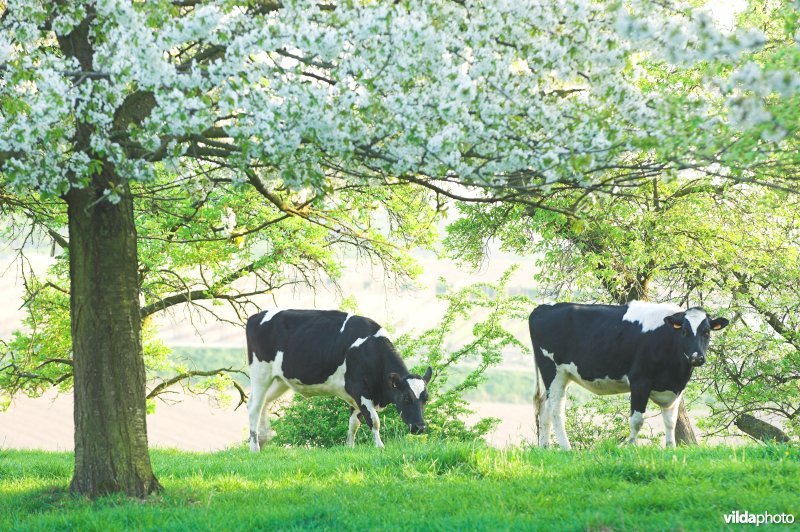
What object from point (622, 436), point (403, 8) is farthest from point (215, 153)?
point (622, 436)

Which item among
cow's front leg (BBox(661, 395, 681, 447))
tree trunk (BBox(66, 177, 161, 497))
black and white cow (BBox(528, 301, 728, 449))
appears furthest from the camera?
cow's front leg (BBox(661, 395, 681, 447))

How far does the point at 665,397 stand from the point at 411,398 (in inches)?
173

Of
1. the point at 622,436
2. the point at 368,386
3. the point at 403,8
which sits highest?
the point at 403,8

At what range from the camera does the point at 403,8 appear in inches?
335

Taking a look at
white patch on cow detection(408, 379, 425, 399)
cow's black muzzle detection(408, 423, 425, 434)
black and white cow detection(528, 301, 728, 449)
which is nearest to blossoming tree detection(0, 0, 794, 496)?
black and white cow detection(528, 301, 728, 449)

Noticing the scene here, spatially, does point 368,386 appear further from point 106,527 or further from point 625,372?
point 106,527

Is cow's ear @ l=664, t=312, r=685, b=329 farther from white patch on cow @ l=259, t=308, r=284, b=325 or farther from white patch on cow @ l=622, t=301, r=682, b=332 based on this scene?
white patch on cow @ l=259, t=308, r=284, b=325

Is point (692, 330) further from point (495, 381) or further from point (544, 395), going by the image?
point (495, 381)

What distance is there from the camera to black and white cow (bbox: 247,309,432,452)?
16422mm

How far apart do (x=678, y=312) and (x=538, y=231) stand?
8.69 metres

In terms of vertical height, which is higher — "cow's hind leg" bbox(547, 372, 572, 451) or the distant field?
the distant field

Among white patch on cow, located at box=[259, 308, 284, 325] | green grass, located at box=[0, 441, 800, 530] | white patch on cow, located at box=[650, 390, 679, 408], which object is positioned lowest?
green grass, located at box=[0, 441, 800, 530]

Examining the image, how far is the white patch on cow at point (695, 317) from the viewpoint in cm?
1404

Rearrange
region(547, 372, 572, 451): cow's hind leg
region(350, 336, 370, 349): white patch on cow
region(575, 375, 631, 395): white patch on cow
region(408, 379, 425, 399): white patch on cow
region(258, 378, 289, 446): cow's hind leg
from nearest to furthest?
1. region(575, 375, 631, 395): white patch on cow
2. region(547, 372, 572, 451): cow's hind leg
3. region(408, 379, 425, 399): white patch on cow
4. region(350, 336, 370, 349): white patch on cow
5. region(258, 378, 289, 446): cow's hind leg
